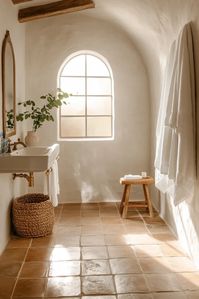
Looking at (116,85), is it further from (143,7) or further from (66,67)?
(143,7)

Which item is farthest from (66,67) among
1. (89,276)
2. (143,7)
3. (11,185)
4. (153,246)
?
(89,276)

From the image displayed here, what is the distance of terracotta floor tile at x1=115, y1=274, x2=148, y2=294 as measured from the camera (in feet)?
7.28

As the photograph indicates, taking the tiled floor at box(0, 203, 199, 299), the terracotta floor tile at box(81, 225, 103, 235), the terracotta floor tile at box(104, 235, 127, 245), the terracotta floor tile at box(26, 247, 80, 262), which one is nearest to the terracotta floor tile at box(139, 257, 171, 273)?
the tiled floor at box(0, 203, 199, 299)

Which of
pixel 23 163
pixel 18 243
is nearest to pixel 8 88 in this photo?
pixel 23 163

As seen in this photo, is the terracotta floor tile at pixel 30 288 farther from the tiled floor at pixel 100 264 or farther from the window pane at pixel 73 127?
the window pane at pixel 73 127

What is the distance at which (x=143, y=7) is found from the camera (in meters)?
3.21

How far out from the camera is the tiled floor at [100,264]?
2.22 metres

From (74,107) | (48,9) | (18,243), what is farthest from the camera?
(74,107)

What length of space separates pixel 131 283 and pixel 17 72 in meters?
2.55

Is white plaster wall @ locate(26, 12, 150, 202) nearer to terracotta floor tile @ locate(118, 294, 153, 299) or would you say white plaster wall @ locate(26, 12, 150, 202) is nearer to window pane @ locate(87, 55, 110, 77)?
window pane @ locate(87, 55, 110, 77)

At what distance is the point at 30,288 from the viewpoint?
2.26 meters

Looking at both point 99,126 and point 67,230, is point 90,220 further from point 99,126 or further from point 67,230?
point 99,126

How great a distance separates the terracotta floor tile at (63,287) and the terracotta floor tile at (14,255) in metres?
0.50

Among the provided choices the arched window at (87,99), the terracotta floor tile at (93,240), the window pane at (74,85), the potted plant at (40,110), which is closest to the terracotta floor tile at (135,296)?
the terracotta floor tile at (93,240)
